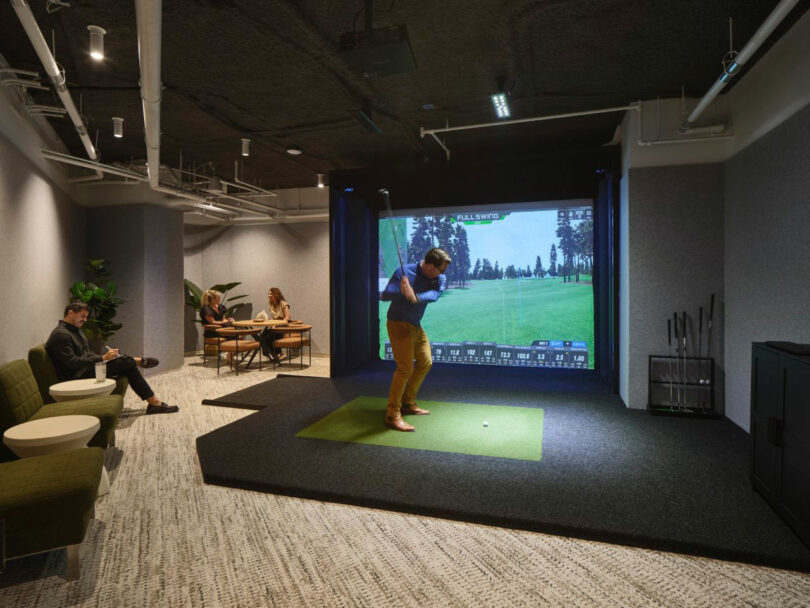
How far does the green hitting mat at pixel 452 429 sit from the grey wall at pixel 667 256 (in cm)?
129

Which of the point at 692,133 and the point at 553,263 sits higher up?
the point at 692,133

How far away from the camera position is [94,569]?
6.98 ft

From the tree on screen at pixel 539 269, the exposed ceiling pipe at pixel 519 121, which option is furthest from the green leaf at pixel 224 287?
the tree on screen at pixel 539 269

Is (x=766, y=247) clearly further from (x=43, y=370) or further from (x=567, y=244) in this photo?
(x=43, y=370)

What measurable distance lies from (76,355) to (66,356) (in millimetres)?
144

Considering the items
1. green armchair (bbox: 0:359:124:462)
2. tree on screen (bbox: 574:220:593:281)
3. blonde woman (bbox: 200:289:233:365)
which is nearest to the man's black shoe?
green armchair (bbox: 0:359:124:462)

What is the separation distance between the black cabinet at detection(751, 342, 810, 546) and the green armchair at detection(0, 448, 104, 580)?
3331 millimetres

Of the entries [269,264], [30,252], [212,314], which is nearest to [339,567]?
[30,252]

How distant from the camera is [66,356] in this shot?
12.7 feet

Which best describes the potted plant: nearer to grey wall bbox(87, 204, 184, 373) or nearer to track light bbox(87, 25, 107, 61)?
grey wall bbox(87, 204, 184, 373)

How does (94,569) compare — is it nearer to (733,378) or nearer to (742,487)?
(742,487)

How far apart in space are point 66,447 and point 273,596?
1.57 m

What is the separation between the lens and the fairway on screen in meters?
6.20

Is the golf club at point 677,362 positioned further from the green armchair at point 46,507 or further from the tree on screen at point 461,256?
the green armchair at point 46,507
